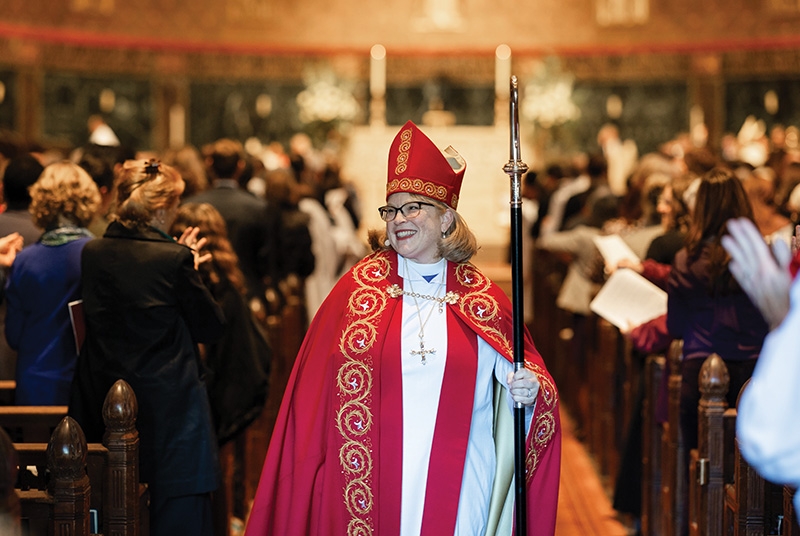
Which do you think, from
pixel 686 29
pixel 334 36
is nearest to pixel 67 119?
pixel 334 36

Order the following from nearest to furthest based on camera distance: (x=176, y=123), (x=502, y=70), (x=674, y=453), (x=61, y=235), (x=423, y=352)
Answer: (x=423, y=352) < (x=61, y=235) < (x=674, y=453) < (x=176, y=123) < (x=502, y=70)

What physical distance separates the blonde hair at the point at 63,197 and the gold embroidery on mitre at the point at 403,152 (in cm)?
181

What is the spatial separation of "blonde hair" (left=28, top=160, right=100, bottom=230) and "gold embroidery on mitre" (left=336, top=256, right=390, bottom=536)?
1.82 metres

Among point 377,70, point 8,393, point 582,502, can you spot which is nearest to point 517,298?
point 8,393

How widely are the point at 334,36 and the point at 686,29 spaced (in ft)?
17.7

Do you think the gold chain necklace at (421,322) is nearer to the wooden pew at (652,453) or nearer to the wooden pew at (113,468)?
the wooden pew at (113,468)

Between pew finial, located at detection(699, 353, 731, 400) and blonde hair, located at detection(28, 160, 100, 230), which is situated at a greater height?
blonde hair, located at detection(28, 160, 100, 230)

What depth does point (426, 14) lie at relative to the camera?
18.8m

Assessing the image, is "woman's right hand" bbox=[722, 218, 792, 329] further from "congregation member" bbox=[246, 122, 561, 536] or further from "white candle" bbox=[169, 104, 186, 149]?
"white candle" bbox=[169, 104, 186, 149]

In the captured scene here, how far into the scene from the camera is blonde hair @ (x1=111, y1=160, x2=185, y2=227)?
4.51 meters

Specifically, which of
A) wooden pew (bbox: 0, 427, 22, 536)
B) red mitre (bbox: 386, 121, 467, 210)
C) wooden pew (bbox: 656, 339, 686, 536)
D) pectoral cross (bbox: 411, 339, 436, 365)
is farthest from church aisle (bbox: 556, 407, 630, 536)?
wooden pew (bbox: 0, 427, 22, 536)

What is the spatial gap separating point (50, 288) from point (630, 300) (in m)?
2.84

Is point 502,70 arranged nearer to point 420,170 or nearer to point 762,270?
point 420,170

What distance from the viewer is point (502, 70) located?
59.8 feet
